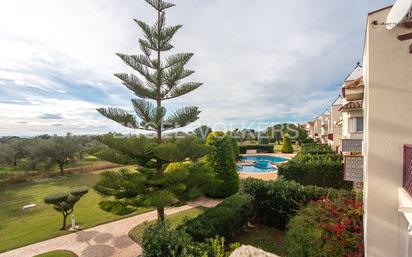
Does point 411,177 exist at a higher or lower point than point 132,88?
lower

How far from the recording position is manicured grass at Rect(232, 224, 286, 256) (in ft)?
19.4

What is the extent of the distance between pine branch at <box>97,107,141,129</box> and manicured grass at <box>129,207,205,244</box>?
9.89 feet

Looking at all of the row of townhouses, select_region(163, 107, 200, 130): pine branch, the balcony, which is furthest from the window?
select_region(163, 107, 200, 130): pine branch

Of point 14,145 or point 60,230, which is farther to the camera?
point 14,145

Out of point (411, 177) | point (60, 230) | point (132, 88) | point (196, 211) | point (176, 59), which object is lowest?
point (60, 230)

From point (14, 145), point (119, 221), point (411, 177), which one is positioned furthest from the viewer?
point (14, 145)

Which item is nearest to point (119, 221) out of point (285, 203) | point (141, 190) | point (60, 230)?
point (60, 230)

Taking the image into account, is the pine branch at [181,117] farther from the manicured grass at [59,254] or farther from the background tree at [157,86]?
the manicured grass at [59,254]

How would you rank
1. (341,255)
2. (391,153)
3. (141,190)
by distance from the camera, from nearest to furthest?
(391,153)
(341,255)
(141,190)

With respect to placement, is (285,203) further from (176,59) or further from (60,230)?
(60,230)

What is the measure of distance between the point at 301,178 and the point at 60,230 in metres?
A: 11.1

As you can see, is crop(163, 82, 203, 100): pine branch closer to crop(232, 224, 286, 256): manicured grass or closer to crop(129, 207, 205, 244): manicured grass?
crop(129, 207, 205, 244): manicured grass

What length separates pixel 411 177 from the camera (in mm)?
3064

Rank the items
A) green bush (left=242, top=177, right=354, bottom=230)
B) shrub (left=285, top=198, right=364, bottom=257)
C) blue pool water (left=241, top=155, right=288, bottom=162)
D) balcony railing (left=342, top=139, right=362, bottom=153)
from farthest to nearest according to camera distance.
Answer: blue pool water (left=241, top=155, right=288, bottom=162) → balcony railing (left=342, top=139, right=362, bottom=153) → green bush (left=242, top=177, right=354, bottom=230) → shrub (left=285, top=198, right=364, bottom=257)
